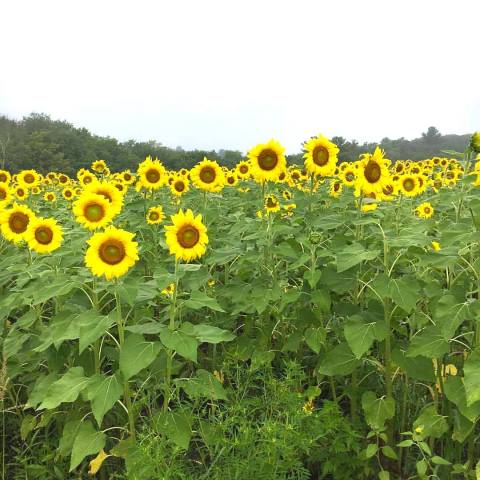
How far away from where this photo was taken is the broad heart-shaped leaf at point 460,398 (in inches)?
100

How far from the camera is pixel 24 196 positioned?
8625 mm

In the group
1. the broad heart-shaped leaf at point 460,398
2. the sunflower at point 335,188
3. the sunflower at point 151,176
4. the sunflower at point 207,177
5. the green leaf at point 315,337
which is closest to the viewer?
the broad heart-shaped leaf at point 460,398

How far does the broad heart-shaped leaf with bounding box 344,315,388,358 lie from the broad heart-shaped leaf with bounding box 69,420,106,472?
5.20 feet

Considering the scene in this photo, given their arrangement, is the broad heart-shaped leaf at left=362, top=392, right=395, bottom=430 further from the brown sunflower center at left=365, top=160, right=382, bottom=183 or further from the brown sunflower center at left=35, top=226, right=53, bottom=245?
the brown sunflower center at left=35, top=226, right=53, bottom=245

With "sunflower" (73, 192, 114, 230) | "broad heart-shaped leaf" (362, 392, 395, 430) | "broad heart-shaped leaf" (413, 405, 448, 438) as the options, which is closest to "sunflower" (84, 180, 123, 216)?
"sunflower" (73, 192, 114, 230)

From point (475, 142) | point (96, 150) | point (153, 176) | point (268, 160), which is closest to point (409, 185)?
point (268, 160)

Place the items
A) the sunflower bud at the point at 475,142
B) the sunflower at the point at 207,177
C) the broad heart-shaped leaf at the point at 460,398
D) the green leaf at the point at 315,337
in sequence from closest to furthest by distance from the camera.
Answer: the broad heart-shaped leaf at the point at 460,398, the green leaf at the point at 315,337, the sunflower bud at the point at 475,142, the sunflower at the point at 207,177

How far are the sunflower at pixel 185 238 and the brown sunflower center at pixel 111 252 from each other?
352 mm

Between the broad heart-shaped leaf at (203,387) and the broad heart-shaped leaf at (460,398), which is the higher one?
the broad heart-shaped leaf at (460,398)

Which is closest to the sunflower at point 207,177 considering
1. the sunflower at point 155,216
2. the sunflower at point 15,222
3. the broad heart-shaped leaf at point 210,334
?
the sunflower at point 155,216

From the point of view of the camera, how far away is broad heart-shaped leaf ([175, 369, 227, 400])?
9.61 ft

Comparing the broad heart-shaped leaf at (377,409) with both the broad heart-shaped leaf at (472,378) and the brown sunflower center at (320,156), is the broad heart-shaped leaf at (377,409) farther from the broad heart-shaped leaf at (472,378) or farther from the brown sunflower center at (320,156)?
the brown sunflower center at (320,156)

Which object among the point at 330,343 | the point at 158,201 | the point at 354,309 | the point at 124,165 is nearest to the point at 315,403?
the point at 330,343

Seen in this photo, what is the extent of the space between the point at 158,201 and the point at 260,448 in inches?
168
